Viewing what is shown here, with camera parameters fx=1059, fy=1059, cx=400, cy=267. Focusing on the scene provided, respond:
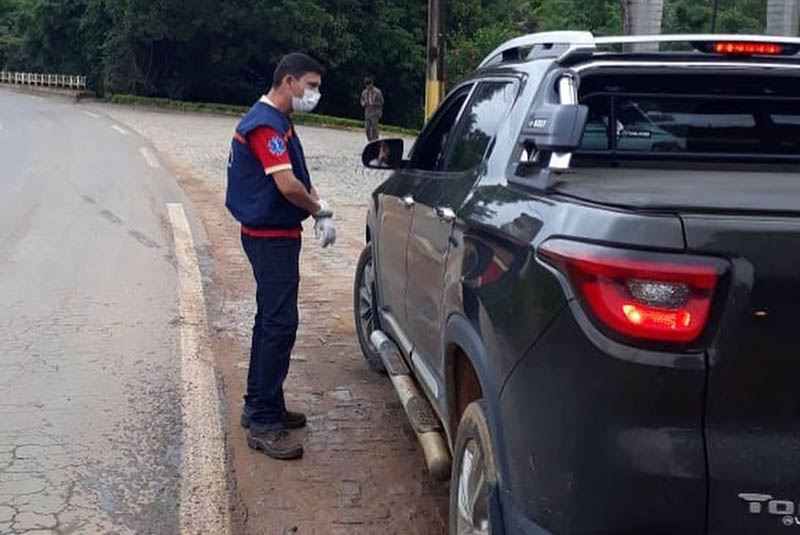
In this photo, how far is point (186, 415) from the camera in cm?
575

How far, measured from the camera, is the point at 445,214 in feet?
13.1

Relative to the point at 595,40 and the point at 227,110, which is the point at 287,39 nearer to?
the point at 227,110

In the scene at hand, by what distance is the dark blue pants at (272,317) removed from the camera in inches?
200

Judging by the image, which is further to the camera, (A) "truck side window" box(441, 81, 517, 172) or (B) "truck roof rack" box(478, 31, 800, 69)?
(A) "truck side window" box(441, 81, 517, 172)

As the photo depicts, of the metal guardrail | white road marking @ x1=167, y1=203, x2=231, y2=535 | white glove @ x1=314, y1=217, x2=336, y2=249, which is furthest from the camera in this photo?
the metal guardrail

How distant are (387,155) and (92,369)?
243cm

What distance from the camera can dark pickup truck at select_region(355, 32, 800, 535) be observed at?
2521 mm

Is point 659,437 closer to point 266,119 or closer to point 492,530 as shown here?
point 492,530

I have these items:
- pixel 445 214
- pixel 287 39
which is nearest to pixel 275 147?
pixel 445 214

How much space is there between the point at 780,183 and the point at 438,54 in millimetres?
22875

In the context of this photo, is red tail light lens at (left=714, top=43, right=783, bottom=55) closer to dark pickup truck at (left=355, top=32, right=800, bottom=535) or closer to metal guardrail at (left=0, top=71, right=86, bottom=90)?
dark pickup truck at (left=355, top=32, right=800, bottom=535)

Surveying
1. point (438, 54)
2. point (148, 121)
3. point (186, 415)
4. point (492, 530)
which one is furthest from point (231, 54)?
point (492, 530)

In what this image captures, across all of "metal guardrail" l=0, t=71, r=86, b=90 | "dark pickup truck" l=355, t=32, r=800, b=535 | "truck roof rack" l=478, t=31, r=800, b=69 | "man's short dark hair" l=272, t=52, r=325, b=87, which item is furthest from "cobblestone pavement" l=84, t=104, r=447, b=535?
"metal guardrail" l=0, t=71, r=86, b=90

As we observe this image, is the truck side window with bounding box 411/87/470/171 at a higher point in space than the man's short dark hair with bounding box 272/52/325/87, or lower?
lower
